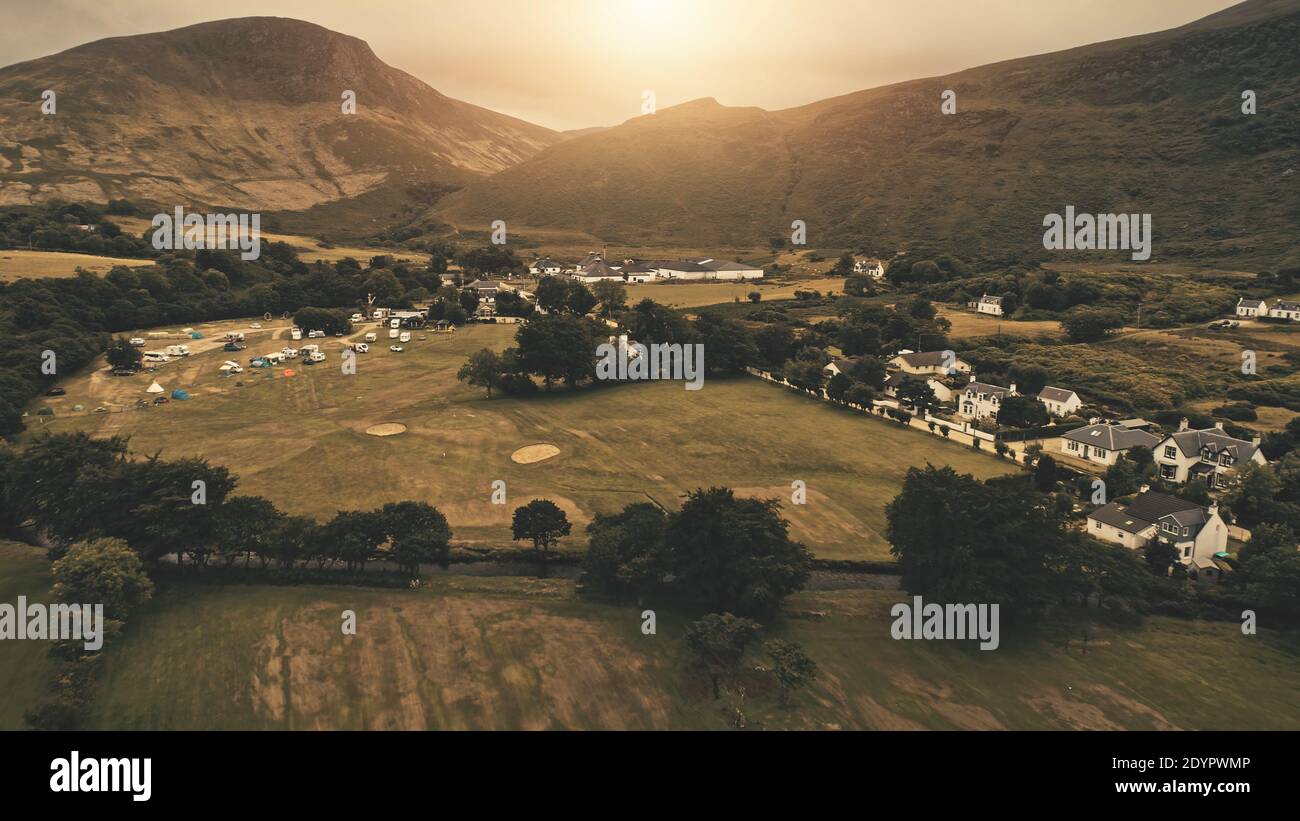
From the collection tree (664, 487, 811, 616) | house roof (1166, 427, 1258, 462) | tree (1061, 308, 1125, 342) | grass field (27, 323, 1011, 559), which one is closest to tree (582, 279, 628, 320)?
grass field (27, 323, 1011, 559)

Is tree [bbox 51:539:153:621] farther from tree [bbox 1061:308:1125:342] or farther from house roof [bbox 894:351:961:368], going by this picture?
tree [bbox 1061:308:1125:342]

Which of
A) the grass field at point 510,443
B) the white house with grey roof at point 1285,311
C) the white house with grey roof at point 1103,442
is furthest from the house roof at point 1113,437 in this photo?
the white house with grey roof at point 1285,311

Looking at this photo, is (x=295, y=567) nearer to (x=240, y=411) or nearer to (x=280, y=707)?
(x=280, y=707)

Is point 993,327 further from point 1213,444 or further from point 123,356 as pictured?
point 123,356

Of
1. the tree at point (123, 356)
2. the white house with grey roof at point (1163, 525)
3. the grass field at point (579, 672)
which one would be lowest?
the grass field at point (579, 672)

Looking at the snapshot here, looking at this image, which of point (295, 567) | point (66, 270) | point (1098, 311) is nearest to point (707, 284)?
point (1098, 311)

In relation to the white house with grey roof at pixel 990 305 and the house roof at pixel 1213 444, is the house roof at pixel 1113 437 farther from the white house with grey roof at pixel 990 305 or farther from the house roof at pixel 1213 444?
the white house with grey roof at pixel 990 305
